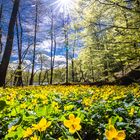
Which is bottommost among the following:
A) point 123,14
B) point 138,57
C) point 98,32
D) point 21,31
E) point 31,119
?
point 31,119

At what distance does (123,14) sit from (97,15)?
2.20 feet

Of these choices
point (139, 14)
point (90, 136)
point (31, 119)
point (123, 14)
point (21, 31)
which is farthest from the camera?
point (21, 31)

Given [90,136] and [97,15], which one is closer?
[90,136]

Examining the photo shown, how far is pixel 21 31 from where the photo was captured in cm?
2880

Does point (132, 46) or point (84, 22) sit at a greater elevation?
point (84, 22)

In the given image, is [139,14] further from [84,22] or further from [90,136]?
[90,136]

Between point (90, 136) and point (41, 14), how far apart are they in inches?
1076

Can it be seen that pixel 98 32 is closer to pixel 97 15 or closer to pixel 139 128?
pixel 97 15

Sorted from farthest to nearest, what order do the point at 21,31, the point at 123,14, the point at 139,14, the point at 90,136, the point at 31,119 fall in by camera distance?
1. the point at 21,31
2. the point at 123,14
3. the point at 139,14
4. the point at 90,136
5. the point at 31,119

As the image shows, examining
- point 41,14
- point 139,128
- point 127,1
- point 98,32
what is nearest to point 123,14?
point 127,1

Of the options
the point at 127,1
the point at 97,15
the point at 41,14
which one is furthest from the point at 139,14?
the point at 41,14

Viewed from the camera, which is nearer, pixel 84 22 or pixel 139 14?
pixel 139 14

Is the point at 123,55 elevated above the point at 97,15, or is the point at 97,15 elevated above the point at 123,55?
the point at 97,15

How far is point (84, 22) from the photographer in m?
7.83
